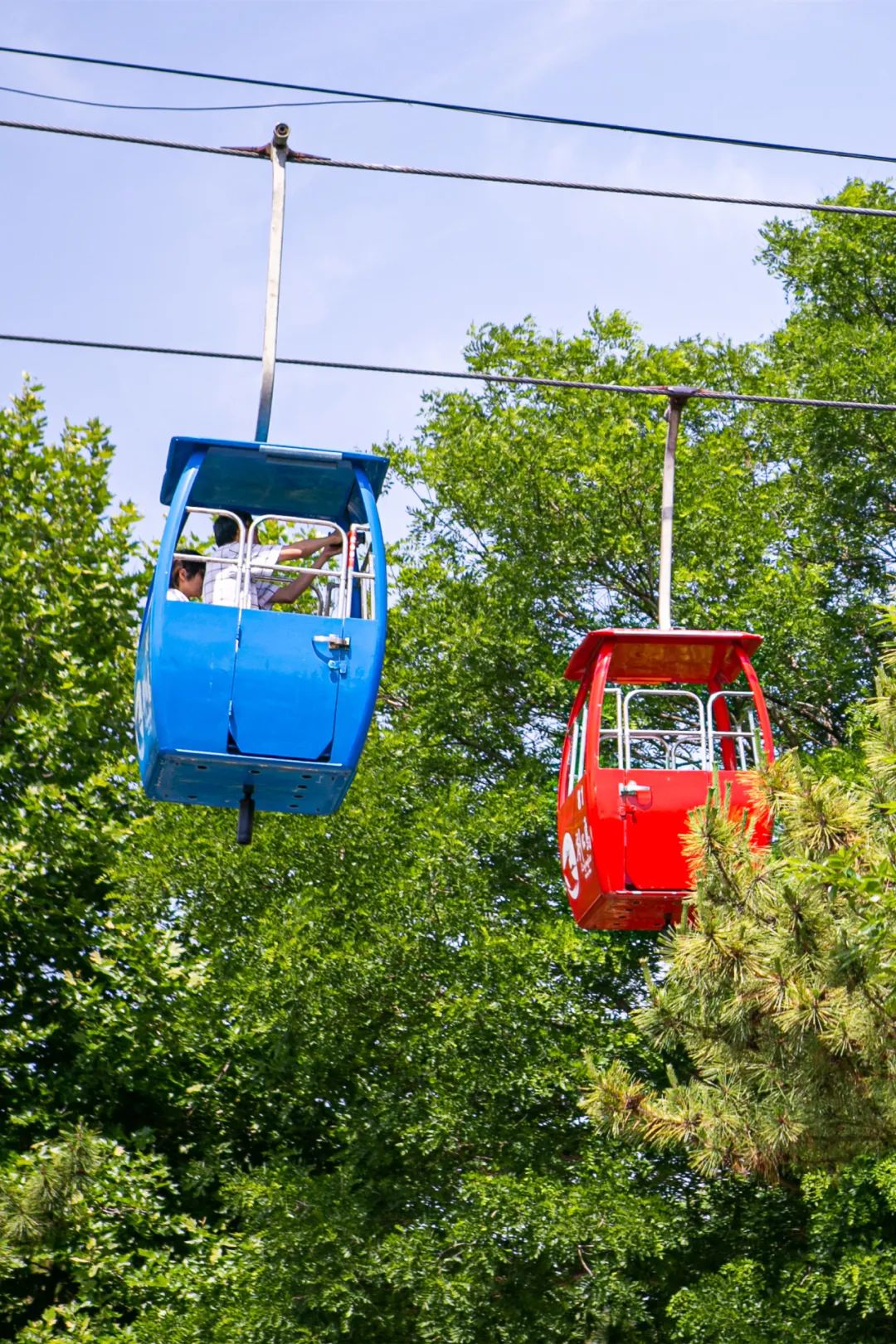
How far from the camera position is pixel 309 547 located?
6.79 metres

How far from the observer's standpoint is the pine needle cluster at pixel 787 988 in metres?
7.51

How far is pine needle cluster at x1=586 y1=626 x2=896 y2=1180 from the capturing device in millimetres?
7512

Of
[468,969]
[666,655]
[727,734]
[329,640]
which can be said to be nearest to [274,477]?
[329,640]

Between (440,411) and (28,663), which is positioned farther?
(440,411)

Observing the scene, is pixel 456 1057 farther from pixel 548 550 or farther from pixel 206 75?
pixel 206 75

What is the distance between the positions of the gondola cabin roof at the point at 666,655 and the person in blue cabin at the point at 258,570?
4.93ft

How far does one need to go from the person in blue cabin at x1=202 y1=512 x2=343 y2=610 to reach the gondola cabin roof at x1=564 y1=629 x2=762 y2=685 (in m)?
1.50

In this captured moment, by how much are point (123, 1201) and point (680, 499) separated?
Result: 7879 millimetres

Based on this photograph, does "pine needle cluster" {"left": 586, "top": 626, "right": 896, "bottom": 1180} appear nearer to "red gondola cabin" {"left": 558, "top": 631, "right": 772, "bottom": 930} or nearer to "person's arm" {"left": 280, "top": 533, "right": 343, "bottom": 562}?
"red gondola cabin" {"left": 558, "top": 631, "right": 772, "bottom": 930}

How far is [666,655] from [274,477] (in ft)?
7.04

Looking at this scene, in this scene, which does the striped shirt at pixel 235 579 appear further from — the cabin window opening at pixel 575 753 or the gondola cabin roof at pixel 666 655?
the cabin window opening at pixel 575 753

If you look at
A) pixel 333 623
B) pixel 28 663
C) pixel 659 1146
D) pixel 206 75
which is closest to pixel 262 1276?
pixel 659 1146

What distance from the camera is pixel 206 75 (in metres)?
7.35

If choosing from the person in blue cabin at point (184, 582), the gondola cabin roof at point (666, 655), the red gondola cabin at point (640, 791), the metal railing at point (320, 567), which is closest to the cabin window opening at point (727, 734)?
the red gondola cabin at point (640, 791)
